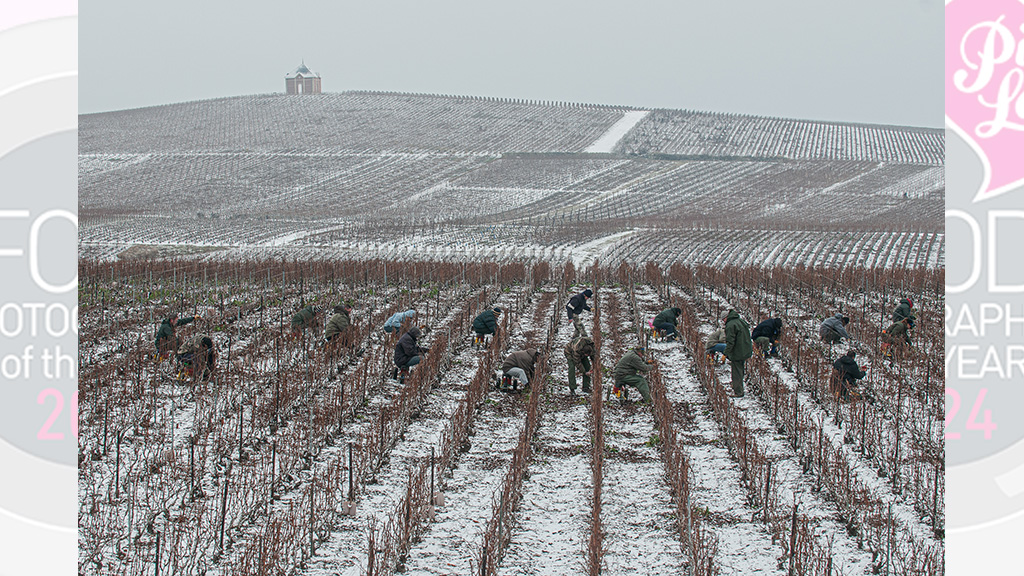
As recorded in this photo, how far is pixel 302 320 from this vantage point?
11469 mm

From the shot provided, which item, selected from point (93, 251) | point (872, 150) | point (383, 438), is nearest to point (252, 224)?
point (93, 251)

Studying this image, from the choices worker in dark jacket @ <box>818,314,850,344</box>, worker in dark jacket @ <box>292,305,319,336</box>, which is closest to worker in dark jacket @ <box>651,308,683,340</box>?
worker in dark jacket @ <box>818,314,850,344</box>

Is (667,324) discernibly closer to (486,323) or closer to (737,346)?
(486,323)

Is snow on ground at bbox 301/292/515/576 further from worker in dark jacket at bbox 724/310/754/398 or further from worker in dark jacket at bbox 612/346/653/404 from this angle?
worker in dark jacket at bbox 724/310/754/398

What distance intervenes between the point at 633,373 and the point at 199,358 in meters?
4.29

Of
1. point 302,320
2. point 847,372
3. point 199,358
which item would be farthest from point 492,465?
point 302,320

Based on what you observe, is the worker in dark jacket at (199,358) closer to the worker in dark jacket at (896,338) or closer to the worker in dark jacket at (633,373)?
the worker in dark jacket at (633,373)

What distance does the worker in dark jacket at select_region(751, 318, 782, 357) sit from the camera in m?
11.1

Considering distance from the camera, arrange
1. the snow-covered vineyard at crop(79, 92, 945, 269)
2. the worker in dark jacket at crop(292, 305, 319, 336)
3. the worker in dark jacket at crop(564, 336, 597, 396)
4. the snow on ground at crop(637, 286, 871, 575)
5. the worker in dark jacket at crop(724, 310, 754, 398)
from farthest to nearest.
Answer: the snow-covered vineyard at crop(79, 92, 945, 269) → the worker in dark jacket at crop(292, 305, 319, 336) → the worker in dark jacket at crop(564, 336, 597, 396) → the worker in dark jacket at crop(724, 310, 754, 398) → the snow on ground at crop(637, 286, 871, 575)

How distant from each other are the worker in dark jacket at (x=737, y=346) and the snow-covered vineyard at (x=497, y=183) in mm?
16203

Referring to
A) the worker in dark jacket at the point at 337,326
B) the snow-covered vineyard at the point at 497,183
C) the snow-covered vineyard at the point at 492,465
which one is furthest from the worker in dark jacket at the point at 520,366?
the snow-covered vineyard at the point at 497,183

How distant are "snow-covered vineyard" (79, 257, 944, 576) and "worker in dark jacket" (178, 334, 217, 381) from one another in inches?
7.2
